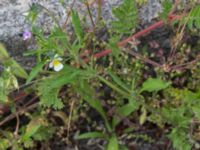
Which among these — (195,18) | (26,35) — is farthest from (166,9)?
(26,35)

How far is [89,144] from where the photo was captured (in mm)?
2490

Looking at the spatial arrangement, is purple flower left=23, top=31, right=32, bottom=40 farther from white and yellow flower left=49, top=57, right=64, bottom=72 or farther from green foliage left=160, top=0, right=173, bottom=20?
green foliage left=160, top=0, right=173, bottom=20

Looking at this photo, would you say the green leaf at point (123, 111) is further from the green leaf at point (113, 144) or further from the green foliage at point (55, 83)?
the green foliage at point (55, 83)

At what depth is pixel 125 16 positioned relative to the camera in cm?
210

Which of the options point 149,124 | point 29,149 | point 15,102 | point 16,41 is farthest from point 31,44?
point 149,124

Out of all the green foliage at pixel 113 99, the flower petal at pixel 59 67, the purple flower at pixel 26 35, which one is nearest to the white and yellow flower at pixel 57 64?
the flower petal at pixel 59 67

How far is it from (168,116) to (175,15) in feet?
1.55

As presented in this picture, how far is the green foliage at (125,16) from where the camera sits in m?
2.07

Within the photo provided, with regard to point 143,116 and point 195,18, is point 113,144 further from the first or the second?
point 195,18

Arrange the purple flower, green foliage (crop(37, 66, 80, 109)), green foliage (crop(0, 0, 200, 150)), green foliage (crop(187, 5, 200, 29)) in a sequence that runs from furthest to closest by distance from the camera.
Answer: the purple flower → green foliage (crop(0, 0, 200, 150)) → green foliage (crop(187, 5, 200, 29)) → green foliage (crop(37, 66, 80, 109))

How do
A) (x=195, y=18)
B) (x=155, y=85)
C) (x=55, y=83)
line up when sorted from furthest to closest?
1. (x=155, y=85)
2. (x=195, y=18)
3. (x=55, y=83)

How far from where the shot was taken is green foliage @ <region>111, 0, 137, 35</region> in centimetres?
207

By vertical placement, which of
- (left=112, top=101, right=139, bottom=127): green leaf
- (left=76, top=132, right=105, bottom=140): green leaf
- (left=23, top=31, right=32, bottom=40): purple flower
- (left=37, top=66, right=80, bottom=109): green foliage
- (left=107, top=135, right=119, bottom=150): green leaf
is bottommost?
(left=107, top=135, right=119, bottom=150): green leaf

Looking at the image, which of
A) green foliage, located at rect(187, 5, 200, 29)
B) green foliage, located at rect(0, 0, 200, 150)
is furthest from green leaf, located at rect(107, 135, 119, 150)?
green foliage, located at rect(187, 5, 200, 29)
